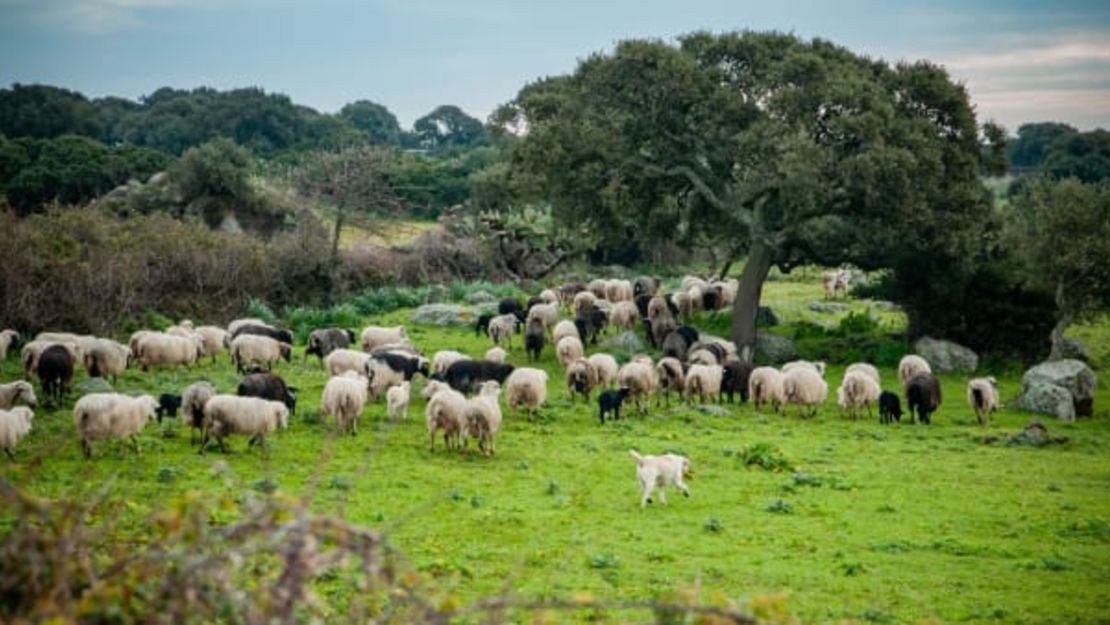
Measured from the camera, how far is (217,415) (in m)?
19.2

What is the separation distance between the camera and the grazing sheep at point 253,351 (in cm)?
2783

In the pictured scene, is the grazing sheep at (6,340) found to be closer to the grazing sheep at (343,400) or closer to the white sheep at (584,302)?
the grazing sheep at (343,400)

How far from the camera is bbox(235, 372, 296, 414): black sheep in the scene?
2136cm

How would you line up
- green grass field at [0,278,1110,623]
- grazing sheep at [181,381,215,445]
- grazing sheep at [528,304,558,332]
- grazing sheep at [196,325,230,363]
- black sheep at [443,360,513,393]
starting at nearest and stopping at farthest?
green grass field at [0,278,1110,623] < grazing sheep at [181,381,215,445] < black sheep at [443,360,513,393] < grazing sheep at [196,325,230,363] < grazing sheep at [528,304,558,332]

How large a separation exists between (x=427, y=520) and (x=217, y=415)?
18.2 feet

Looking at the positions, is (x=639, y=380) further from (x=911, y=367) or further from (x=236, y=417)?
(x=236, y=417)

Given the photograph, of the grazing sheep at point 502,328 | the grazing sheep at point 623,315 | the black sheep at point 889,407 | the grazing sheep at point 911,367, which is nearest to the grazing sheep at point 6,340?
the grazing sheep at point 502,328

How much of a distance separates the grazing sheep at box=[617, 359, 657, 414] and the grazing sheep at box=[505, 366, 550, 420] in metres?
2.52

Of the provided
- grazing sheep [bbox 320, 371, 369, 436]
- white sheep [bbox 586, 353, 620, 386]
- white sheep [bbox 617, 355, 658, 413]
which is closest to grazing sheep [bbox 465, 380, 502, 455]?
grazing sheep [bbox 320, 371, 369, 436]

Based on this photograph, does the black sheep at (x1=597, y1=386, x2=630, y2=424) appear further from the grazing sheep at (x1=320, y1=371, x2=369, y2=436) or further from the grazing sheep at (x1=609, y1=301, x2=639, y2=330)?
the grazing sheep at (x1=609, y1=301, x2=639, y2=330)

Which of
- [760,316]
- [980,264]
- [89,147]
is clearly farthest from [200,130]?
[980,264]

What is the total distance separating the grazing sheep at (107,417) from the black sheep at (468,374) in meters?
8.25

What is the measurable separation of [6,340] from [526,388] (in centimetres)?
1435

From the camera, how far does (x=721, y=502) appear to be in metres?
17.8
